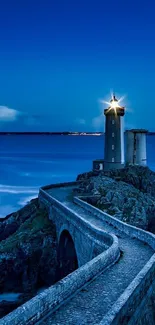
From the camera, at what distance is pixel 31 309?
9.59 metres

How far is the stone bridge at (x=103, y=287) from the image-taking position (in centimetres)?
971

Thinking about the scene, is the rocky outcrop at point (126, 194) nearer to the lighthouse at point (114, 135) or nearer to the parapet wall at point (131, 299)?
the lighthouse at point (114, 135)

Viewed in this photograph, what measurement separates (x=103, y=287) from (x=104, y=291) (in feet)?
1.20

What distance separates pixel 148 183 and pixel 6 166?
6560 centimetres

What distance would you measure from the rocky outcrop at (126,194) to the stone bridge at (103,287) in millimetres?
7356

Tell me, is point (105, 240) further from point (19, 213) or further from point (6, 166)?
point (6, 166)

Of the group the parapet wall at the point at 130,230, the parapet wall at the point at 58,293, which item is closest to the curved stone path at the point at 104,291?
the parapet wall at the point at 58,293

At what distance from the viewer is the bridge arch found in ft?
76.6

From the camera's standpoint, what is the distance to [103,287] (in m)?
12.0

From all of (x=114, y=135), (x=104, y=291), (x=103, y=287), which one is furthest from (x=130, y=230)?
(x=114, y=135)

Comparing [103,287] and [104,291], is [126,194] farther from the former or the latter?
[104,291]

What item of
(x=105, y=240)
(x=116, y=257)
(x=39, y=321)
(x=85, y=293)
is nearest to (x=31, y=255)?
(x=105, y=240)

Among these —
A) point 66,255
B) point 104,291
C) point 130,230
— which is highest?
point 130,230

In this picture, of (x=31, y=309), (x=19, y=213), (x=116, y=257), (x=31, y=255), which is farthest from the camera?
(x=19, y=213)
